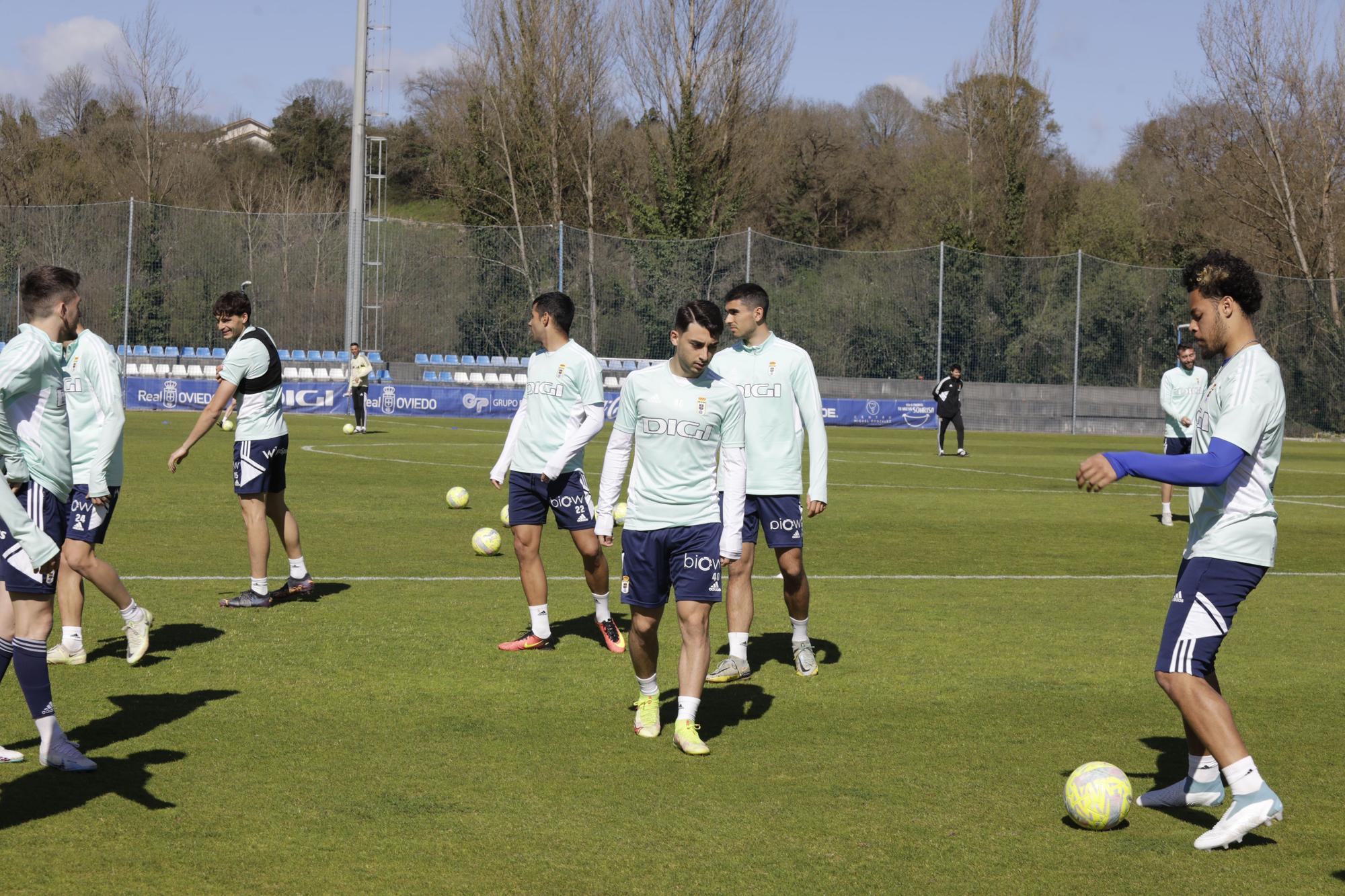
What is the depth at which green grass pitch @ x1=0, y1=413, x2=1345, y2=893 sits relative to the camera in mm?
4852

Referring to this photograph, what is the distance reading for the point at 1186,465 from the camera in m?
4.83

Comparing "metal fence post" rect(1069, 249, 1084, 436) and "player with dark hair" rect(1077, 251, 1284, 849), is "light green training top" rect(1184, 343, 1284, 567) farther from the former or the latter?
"metal fence post" rect(1069, 249, 1084, 436)

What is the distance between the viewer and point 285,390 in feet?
134

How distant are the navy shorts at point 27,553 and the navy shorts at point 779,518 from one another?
371 centimetres

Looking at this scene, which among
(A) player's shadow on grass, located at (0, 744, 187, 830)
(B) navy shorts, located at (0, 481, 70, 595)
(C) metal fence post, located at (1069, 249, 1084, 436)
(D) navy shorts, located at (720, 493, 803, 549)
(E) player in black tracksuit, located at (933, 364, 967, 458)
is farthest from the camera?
(C) metal fence post, located at (1069, 249, 1084, 436)

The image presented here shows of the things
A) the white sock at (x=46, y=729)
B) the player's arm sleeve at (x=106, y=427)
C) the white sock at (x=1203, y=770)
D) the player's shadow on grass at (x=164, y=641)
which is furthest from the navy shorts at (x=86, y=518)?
the white sock at (x=1203, y=770)

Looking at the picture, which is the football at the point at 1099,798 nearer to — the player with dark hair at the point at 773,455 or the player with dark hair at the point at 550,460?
the player with dark hair at the point at 773,455

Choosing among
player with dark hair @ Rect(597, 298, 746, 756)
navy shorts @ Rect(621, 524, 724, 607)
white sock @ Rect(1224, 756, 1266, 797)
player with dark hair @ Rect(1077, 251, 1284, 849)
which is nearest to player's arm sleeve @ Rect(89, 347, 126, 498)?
player with dark hair @ Rect(597, 298, 746, 756)

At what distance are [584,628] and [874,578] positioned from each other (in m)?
3.40

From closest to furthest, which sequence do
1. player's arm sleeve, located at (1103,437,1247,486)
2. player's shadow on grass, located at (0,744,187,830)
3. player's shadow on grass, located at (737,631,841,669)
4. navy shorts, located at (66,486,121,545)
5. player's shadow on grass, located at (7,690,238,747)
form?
player's arm sleeve, located at (1103,437,1247,486)
player's shadow on grass, located at (0,744,187,830)
player's shadow on grass, located at (7,690,238,747)
navy shorts, located at (66,486,121,545)
player's shadow on grass, located at (737,631,841,669)

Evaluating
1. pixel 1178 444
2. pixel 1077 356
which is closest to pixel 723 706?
pixel 1178 444

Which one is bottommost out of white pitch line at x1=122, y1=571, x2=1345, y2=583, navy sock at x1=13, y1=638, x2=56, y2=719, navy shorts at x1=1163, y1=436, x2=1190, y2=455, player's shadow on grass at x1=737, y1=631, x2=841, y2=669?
player's shadow on grass at x1=737, y1=631, x2=841, y2=669

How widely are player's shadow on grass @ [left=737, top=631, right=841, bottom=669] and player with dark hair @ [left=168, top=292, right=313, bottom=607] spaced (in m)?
3.51

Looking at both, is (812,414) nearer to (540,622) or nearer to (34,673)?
(540,622)
